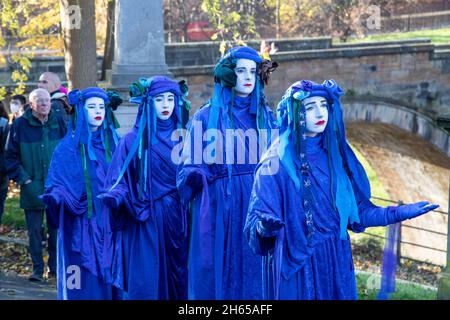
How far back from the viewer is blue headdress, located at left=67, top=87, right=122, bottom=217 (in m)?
8.99

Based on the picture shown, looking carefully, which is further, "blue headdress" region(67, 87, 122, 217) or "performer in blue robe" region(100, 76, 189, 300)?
"blue headdress" region(67, 87, 122, 217)

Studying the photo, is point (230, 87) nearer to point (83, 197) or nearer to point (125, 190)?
point (125, 190)

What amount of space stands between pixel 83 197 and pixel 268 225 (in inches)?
106

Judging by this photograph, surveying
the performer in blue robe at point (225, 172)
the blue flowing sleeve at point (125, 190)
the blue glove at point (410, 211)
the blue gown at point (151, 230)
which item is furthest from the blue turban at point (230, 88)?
the blue glove at point (410, 211)

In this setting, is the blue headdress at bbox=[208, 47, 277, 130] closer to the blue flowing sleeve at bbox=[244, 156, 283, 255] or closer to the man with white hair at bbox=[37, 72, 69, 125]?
the blue flowing sleeve at bbox=[244, 156, 283, 255]

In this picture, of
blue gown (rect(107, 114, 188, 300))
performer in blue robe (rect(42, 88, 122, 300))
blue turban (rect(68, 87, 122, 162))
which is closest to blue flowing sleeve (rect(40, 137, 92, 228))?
performer in blue robe (rect(42, 88, 122, 300))

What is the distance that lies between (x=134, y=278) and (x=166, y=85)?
151 centimetres

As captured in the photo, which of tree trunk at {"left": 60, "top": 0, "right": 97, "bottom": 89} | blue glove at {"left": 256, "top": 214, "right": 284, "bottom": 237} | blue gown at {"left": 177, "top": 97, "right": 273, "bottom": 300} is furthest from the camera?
tree trunk at {"left": 60, "top": 0, "right": 97, "bottom": 89}

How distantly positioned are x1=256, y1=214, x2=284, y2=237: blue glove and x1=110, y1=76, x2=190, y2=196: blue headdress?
2161 mm

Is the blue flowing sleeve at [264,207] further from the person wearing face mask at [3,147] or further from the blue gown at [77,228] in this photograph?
the person wearing face mask at [3,147]

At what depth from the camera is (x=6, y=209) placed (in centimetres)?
1477

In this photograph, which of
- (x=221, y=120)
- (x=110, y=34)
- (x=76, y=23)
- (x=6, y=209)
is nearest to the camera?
(x=221, y=120)
